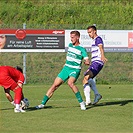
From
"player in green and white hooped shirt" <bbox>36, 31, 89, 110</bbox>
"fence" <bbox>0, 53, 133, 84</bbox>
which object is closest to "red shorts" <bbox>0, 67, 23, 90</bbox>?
"player in green and white hooped shirt" <bbox>36, 31, 89, 110</bbox>

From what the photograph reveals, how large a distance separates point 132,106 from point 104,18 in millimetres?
15871

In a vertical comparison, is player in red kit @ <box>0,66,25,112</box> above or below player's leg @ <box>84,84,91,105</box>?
above

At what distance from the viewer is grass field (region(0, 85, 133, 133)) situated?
38.2 feet

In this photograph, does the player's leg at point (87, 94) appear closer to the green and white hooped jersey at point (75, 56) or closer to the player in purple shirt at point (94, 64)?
the player in purple shirt at point (94, 64)

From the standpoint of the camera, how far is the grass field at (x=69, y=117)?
1163 centimetres

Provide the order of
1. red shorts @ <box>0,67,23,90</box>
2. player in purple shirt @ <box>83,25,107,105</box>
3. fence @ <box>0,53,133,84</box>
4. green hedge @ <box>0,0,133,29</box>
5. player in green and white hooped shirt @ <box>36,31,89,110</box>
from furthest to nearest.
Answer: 1. green hedge @ <box>0,0,133,29</box>
2. fence @ <box>0,53,133,84</box>
3. player in purple shirt @ <box>83,25,107,105</box>
4. player in green and white hooped shirt @ <box>36,31,89,110</box>
5. red shorts @ <box>0,67,23,90</box>

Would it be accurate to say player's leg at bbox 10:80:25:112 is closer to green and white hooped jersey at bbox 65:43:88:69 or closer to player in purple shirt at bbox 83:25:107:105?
green and white hooped jersey at bbox 65:43:88:69

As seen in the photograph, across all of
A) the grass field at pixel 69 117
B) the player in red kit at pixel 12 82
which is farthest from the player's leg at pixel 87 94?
the player in red kit at pixel 12 82

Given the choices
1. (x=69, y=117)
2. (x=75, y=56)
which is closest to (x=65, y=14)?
(x=75, y=56)

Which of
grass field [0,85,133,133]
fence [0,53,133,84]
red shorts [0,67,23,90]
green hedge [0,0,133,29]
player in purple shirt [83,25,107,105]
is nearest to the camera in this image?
grass field [0,85,133,133]

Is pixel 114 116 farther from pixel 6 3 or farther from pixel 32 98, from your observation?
pixel 6 3

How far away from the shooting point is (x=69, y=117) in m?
13.2

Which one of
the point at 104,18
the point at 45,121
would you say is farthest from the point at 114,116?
the point at 104,18

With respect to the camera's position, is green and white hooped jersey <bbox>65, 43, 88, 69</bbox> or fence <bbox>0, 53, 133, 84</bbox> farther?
fence <bbox>0, 53, 133, 84</bbox>
